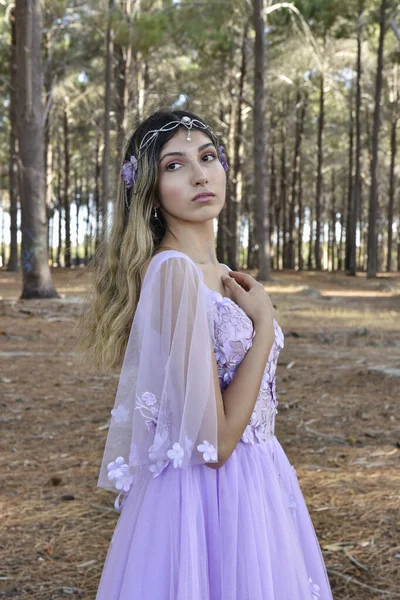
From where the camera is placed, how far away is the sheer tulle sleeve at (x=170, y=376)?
1716 mm

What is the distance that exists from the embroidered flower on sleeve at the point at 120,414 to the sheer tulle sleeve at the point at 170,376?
0.06 meters

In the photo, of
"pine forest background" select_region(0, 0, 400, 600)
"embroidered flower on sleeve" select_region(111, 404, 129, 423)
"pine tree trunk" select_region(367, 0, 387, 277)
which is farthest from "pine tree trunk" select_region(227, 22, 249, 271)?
"embroidered flower on sleeve" select_region(111, 404, 129, 423)

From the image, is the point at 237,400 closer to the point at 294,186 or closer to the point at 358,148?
the point at 358,148

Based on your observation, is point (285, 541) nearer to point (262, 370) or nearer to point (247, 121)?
point (262, 370)

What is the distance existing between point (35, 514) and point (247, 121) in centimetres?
2898

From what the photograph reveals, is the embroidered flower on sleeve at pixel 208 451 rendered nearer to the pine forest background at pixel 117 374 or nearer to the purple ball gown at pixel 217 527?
the purple ball gown at pixel 217 527

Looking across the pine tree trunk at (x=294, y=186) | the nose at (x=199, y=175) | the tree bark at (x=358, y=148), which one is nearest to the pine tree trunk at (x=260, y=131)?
the tree bark at (x=358, y=148)

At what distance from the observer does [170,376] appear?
69.2 inches

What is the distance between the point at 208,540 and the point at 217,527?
4 cm

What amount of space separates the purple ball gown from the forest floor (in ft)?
2.30

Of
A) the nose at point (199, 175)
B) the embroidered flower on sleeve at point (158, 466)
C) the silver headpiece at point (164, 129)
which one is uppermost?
the silver headpiece at point (164, 129)

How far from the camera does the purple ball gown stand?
5.67 ft

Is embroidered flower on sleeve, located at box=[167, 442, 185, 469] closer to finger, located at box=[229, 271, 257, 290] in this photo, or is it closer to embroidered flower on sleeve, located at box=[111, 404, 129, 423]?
embroidered flower on sleeve, located at box=[111, 404, 129, 423]

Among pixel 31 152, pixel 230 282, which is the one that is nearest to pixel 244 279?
pixel 230 282
